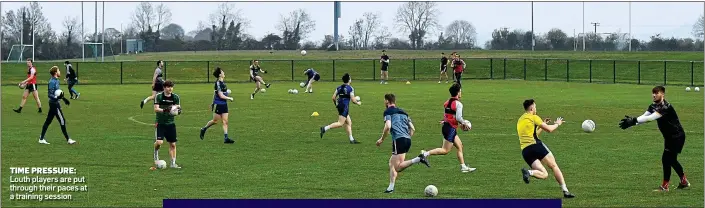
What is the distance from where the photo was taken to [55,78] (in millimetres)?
26984

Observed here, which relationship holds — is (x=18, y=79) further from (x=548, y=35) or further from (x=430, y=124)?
(x=548, y=35)

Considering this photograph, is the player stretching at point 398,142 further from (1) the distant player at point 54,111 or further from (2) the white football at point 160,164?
(1) the distant player at point 54,111

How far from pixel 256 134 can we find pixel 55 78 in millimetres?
5574

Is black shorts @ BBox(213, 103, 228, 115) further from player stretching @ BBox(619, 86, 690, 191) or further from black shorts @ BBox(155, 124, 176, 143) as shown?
player stretching @ BBox(619, 86, 690, 191)

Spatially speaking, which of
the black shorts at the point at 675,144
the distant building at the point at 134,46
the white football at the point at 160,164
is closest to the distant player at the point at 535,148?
the black shorts at the point at 675,144

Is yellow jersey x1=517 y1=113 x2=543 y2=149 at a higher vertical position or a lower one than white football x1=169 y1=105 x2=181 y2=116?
lower

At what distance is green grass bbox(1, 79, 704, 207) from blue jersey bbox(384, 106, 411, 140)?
3.09ft

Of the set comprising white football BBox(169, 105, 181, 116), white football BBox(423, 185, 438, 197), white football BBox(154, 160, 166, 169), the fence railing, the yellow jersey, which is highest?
the fence railing

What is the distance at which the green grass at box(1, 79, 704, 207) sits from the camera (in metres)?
18.0

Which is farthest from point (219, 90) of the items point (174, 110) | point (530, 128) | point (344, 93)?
point (530, 128)

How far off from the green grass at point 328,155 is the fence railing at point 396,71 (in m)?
27.9

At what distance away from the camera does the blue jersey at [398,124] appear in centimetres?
1800

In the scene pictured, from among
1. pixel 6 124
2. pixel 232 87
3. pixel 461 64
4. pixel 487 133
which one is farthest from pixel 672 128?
pixel 232 87

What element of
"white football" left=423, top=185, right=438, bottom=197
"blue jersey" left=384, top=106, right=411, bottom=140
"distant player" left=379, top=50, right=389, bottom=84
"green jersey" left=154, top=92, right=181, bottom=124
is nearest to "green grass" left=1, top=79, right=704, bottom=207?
"white football" left=423, top=185, right=438, bottom=197
